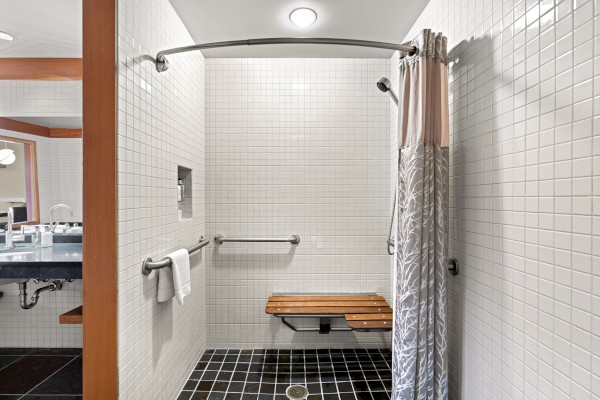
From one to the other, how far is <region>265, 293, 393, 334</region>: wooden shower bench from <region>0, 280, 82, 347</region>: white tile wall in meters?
1.54

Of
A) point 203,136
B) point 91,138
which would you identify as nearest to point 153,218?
point 91,138

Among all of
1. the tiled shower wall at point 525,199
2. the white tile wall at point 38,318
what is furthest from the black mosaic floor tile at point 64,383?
the tiled shower wall at point 525,199

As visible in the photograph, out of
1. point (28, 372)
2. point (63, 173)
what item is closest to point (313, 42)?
point (63, 173)

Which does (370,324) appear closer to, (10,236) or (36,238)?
(36,238)

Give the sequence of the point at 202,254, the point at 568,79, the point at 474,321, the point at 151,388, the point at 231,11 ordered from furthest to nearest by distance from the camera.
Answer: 1. the point at 202,254
2. the point at 231,11
3. the point at 151,388
4. the point at 474,321
5. the point at 568,79

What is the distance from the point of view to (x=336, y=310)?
2.00m

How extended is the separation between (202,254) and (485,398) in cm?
189

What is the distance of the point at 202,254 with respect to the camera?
2164 millimetres

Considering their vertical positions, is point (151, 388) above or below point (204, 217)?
below

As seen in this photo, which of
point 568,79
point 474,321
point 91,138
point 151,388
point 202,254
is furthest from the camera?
point 202,254

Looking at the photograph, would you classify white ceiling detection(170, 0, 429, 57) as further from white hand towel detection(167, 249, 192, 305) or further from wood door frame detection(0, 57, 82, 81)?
white hand towel detection(167, 249, 192, 305)

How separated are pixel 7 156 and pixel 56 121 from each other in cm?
43

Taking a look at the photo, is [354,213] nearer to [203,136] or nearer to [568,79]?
[203,136]

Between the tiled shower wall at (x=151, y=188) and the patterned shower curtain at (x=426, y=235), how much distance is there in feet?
4.04
